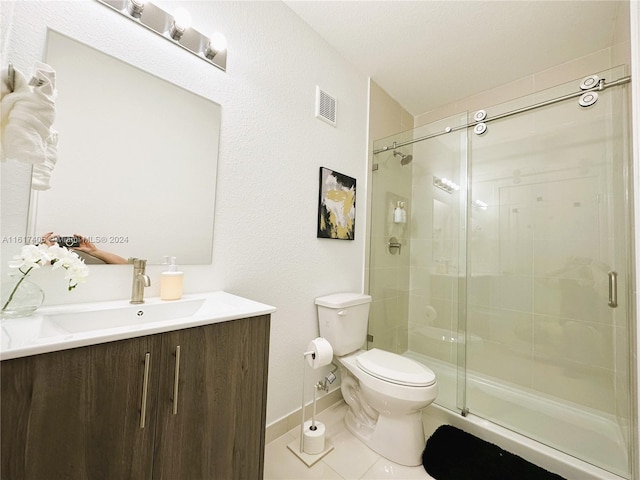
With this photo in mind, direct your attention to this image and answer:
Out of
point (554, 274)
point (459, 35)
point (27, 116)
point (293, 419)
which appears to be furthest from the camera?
point (554, 274)

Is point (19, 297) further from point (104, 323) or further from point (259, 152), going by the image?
point (259, 152)

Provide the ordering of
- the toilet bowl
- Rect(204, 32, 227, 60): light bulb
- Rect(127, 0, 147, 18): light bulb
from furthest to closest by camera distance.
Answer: the toilet bowl → Rect(204, 32, 227, 60): light bulb → Rect(127, 0, 147, 18): light bulb

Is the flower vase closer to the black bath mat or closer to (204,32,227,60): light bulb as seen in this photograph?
(204,32,227,60): light bulb

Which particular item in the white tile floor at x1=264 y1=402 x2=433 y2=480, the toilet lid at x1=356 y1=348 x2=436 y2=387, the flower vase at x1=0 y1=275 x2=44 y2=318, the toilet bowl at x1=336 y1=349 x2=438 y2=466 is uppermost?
the flower vase at x1=0 y1=275 x2=44 y2=318

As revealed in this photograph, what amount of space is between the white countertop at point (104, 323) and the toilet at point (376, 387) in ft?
2.53

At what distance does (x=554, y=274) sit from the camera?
5.96ft

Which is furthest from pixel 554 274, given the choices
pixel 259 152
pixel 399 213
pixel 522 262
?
pixel 259 152

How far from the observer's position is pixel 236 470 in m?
0.90

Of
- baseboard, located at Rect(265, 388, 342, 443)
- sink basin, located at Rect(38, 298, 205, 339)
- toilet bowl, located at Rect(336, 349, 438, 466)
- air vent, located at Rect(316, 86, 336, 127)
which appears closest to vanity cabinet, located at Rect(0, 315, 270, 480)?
sink basin, located at Rect(38, 298, 205, 339)

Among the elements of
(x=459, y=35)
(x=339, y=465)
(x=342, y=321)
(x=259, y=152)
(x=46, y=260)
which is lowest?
(x=339, y=465)

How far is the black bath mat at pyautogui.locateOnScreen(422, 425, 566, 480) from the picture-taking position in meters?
1.25

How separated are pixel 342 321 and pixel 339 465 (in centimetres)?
70

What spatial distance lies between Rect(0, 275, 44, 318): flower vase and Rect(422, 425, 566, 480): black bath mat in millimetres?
1730

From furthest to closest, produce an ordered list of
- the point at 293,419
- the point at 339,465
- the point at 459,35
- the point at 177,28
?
1. the point at 459,35
2. the point at 293,419
3. the point at 339,465
4. the point at 177,28
